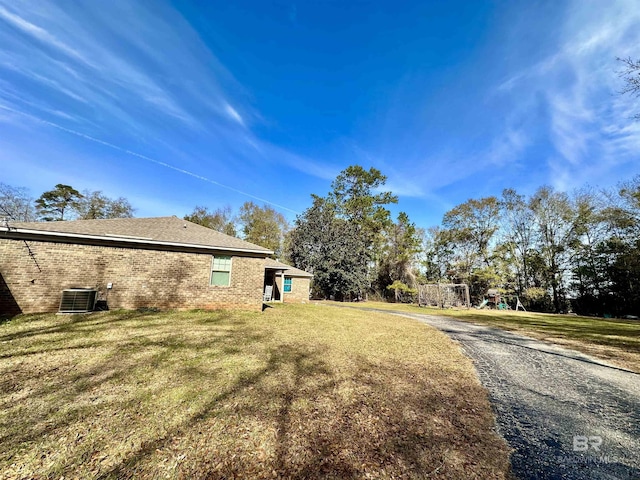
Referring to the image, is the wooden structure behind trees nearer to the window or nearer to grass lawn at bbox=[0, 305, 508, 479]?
grass lawn at bbox=[0, 305, 508, 479]

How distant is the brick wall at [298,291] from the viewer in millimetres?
19358

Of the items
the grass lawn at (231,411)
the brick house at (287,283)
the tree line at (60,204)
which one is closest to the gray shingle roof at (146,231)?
the grass lawn at (231,411)

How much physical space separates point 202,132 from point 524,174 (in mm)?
28710

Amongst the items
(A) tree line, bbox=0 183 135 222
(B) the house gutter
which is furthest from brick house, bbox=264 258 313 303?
(A) tree line, bbox=0 183 135 222

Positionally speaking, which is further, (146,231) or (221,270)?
(221,270)

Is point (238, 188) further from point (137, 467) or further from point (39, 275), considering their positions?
point (137, 467)

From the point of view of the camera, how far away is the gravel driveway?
2.44 m

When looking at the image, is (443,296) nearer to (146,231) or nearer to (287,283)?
(287,283)

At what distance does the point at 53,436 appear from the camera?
2.48 metres

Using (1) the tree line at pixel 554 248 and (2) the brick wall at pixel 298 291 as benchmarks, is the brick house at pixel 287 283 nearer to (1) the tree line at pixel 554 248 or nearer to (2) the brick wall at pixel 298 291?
(2) the brick wall at pixel 298 291

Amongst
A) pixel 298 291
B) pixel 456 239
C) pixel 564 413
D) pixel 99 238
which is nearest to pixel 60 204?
pixel 99 238

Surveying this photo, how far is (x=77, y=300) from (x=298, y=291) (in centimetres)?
1346

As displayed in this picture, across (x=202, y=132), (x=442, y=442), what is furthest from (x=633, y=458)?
(x=202, y=132)

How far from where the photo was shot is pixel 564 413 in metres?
3.46
